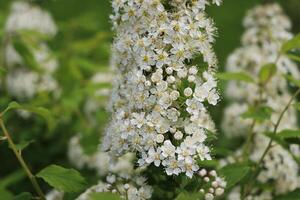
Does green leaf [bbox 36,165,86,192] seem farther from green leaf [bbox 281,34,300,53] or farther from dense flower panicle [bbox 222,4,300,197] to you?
dense flower panicle [bbox 222,4,300,197]

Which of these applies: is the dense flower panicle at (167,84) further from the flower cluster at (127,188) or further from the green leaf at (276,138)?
the green leaf at (276,138)

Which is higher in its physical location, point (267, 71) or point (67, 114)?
point (67, 114)

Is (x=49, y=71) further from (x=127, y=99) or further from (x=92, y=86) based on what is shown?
(x=127, y=99)

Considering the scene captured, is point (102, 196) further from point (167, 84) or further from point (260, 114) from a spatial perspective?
point (260, 114)

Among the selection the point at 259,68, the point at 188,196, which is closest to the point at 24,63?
the point at 259,68

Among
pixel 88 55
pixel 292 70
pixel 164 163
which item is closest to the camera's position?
pixel 164 163

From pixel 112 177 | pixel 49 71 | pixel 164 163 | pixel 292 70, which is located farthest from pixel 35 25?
pixel 164 163

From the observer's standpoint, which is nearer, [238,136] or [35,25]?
[238,136]
